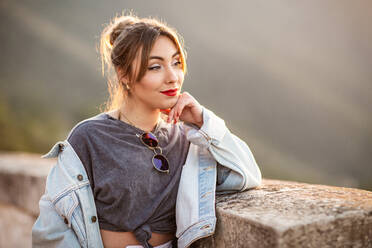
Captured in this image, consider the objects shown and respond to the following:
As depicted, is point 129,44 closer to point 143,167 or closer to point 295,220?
point 143,167

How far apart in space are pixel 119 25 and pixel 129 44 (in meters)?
0.23

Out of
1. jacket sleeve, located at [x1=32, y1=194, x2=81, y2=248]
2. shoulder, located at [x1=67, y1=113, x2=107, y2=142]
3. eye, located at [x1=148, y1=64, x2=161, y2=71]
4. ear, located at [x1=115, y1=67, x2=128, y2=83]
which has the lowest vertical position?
jacket sleeve, located at [x1=32, y1=194, x2=81, y2=248]

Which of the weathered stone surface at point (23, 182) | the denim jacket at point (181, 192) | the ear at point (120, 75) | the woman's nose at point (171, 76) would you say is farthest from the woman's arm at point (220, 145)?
the weathered stone surface at point (23, 182)

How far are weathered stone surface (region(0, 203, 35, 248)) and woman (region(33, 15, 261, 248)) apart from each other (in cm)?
163

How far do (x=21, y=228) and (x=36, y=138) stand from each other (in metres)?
4.55

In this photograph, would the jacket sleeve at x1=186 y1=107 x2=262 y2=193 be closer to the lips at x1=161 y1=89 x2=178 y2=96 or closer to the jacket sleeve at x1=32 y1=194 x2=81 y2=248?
the lips at x1=161 y1=89 x2=178 y2=96

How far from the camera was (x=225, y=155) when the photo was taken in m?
1.98

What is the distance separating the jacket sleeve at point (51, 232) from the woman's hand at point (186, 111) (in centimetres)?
81

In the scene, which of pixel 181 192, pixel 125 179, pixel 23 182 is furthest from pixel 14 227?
pixel 181 192

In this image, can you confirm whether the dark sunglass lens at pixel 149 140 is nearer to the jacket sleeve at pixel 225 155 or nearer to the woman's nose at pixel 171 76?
the jacket sleeve at pixel 225 155

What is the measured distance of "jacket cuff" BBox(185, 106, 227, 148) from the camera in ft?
6.42

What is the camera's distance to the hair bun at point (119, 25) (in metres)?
2.21

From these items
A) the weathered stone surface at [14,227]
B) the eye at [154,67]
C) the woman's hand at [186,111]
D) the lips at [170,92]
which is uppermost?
the eye at [154,67]

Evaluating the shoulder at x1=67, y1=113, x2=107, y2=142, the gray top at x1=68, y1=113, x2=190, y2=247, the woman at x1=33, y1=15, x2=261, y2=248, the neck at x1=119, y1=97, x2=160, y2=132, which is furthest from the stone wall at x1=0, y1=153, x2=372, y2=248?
the shoulder at x1=67, y1=113, x2=107, y2=142
